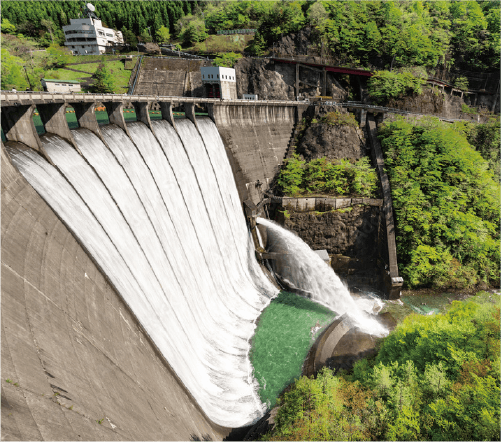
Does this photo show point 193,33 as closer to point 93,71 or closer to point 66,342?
point 93,71

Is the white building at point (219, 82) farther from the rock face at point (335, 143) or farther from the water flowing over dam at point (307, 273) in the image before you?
the water flowing over dam at point (307, 273)

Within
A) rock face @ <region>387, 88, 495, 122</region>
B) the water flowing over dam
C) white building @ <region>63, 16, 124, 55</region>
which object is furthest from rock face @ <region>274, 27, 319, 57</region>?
white building @ <region>63, 16, 124, 55</region>

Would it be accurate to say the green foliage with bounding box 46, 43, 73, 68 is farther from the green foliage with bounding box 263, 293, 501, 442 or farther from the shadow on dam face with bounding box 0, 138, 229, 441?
the green foliage with bounding box 263, 293, 501, 442

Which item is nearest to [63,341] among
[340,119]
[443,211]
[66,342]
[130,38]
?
[66,342]

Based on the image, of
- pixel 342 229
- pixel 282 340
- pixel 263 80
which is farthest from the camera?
pixel 263 80

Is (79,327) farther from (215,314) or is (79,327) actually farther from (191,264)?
(215,314)
